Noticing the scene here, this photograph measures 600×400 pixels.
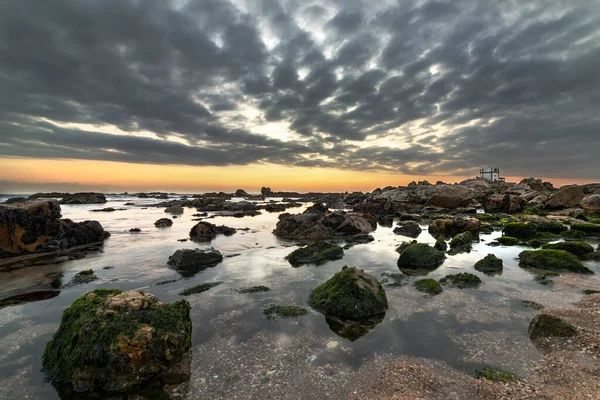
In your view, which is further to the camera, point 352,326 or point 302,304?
point 302,304

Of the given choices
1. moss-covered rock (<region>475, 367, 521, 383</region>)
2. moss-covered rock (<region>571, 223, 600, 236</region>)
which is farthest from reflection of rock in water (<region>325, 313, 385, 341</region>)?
moss-covered rock (<region>571, 223, 600, 236</region>)

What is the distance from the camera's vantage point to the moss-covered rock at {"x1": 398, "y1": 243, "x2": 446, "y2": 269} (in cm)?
1462

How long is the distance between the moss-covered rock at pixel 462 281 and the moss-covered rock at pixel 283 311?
6.51 m

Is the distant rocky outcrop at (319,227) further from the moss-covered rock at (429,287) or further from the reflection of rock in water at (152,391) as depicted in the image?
the reflection of rock in water at (152,391)

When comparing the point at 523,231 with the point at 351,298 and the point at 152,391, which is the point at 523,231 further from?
the point at 152,391

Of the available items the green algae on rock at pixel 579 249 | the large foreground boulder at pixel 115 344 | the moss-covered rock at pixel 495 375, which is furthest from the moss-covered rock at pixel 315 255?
the green algae on rock at pixel 579 249

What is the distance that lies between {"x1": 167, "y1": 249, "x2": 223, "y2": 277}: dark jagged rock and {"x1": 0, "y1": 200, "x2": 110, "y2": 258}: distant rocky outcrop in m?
9.70

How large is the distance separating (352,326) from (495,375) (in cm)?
342

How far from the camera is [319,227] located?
24953 mm

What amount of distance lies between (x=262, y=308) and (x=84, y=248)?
641 inches

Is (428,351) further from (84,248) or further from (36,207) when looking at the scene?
(36,207)

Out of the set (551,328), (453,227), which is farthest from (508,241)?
(551,328)

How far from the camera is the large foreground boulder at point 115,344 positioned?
5.46m

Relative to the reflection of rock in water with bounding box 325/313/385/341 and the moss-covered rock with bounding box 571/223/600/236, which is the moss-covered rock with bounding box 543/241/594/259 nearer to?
the moss-covered rock with bounding box 571/223/600/236
